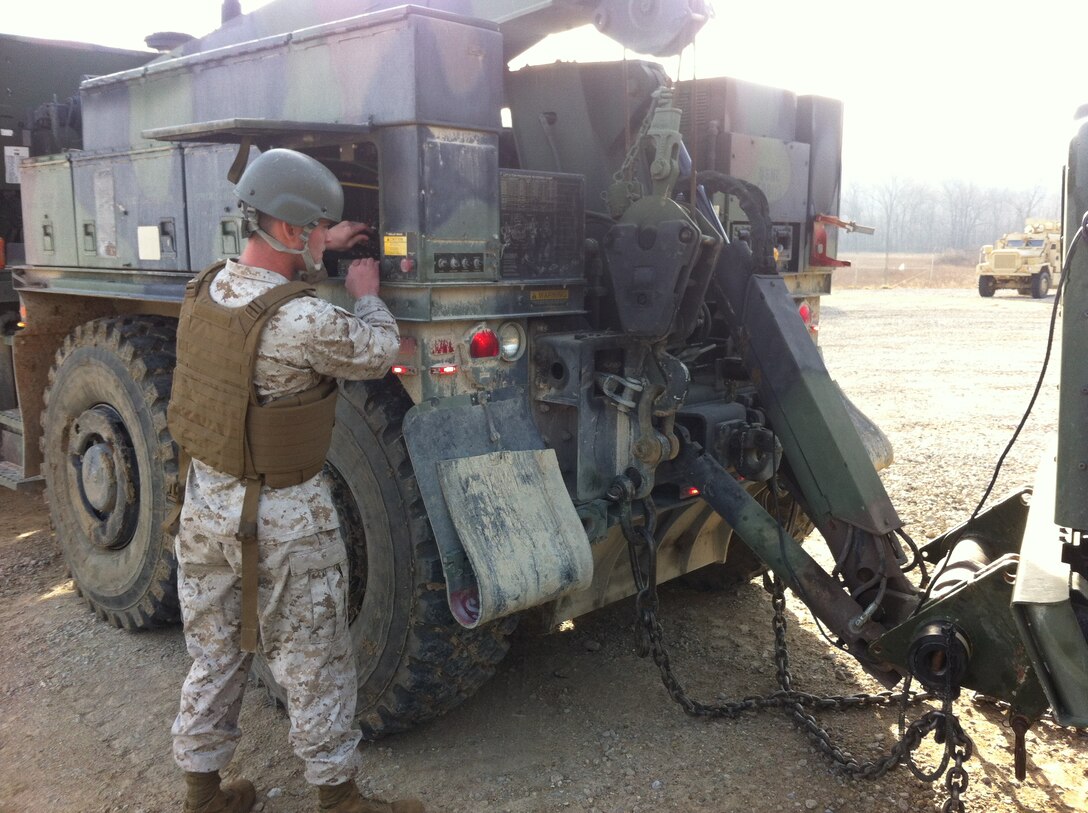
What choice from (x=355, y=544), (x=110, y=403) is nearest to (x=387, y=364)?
(x=355, y=544)

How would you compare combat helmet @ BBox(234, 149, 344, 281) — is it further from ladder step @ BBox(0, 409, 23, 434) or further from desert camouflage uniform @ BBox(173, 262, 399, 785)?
ladder step @ BBox(0, 409, 23, 434)

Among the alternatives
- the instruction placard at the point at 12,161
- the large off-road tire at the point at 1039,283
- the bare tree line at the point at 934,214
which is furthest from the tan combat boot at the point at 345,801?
the bare tree line at the point at 934,214

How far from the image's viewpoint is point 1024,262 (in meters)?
27.9

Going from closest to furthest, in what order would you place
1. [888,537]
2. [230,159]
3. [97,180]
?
1. [888,537]
2. [230,159]
3. [97,180]

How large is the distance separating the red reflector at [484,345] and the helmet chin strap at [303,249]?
0.54 m

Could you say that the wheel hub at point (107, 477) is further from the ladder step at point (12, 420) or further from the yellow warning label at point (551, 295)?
the yellow warning label at point (551, 295)

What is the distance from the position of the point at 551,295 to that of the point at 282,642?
4.75 ft

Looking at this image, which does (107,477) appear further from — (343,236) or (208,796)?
(343,236)

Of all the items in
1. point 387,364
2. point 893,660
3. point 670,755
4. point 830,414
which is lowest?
point 670,755

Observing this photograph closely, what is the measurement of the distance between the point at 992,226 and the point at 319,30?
100 meters

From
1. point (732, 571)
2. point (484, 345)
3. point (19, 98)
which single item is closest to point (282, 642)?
point (484, 345)

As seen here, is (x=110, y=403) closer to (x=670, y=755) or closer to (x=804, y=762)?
(x=670, y=755)

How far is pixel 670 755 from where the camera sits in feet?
11.8

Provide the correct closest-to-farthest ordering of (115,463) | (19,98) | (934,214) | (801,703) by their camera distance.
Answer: (801,703), (115,463), (19,98), (934,214)
